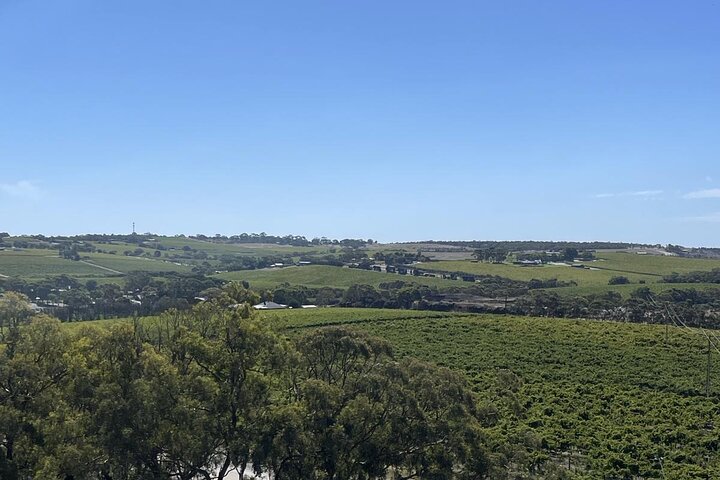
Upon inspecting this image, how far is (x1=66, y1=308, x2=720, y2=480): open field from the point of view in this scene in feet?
102

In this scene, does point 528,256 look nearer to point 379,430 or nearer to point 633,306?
point 633,306

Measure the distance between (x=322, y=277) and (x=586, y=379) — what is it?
97.0m

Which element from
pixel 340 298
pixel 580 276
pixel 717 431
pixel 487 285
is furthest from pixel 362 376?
pixel 580 276

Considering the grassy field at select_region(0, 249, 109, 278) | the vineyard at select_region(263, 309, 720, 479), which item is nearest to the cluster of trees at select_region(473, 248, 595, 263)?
the vineyard at select_region(263, 309, 720, 479)

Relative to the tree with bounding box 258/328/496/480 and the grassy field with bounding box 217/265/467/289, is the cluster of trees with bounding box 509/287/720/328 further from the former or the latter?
the tree with bounding box 258/328/496/480

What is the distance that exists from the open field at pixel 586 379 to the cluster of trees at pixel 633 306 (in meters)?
12.4

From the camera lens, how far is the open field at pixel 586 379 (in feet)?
102

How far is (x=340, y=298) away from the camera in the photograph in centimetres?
10862

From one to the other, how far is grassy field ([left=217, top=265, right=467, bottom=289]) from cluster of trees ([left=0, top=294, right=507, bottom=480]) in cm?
10520

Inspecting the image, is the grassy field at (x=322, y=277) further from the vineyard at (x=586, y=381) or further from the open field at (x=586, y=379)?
the vineyard at (x=586, y=381)

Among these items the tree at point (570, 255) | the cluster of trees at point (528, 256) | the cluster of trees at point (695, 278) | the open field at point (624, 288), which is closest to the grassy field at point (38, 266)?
the open field at point (624, 288)

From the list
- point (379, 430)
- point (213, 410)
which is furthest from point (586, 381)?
point (213, 410)

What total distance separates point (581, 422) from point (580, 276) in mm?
103905

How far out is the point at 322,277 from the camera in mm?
143250
